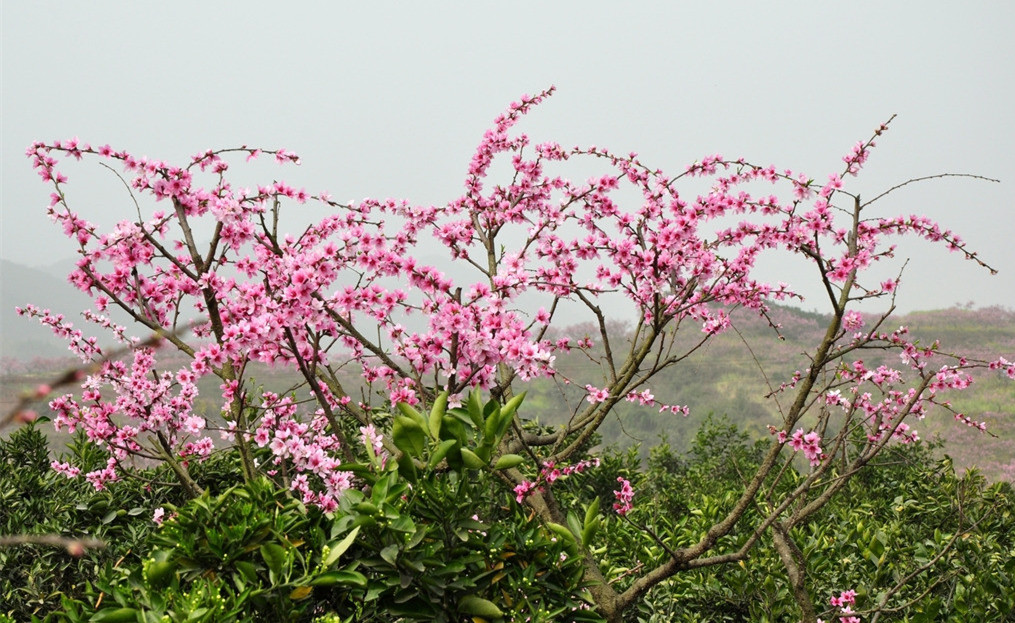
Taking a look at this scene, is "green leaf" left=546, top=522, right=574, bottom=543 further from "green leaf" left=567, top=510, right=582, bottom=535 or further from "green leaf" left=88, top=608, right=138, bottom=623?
"green leaf" left=88, top=608, right=138, bottom=623

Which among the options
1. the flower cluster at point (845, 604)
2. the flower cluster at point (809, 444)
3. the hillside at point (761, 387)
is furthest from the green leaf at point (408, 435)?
the hillside at point (761, 387)

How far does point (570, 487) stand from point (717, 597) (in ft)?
8.27

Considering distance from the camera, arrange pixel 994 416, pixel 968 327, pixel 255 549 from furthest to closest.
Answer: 1. pixel 968 327
2. pixel 994 416
3. pixel 255 549

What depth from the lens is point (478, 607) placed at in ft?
7.27

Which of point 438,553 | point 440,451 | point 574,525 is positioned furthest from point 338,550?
point 574,525

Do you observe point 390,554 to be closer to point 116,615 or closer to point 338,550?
point 338,550

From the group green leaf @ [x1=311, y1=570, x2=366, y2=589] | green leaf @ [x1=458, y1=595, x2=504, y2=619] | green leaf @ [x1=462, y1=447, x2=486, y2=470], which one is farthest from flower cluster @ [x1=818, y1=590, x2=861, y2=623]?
green leaf @ [x1=311, y1=570, x2=366, y2=589]

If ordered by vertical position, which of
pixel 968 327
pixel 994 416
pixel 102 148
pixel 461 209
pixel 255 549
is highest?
pixel 102 148

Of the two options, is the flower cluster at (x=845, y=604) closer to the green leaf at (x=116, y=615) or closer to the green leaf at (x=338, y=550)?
the green leaf at (x=338, y=550)

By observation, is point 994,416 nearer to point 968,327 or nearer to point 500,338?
point 968,327

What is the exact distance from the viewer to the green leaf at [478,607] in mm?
2205

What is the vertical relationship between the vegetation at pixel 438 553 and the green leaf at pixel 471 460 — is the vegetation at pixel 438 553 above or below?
below

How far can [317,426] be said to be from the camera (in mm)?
5082

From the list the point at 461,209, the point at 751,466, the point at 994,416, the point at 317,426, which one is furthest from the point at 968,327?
the point at 317,426
